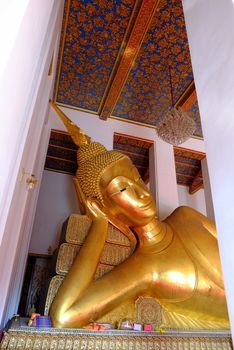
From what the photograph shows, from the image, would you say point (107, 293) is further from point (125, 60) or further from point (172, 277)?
point (125, 60)

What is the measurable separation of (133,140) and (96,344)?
9.05 ft

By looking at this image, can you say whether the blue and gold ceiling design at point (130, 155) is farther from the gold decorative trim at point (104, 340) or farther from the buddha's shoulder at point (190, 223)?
the gold decorative trim at point (104, 340)

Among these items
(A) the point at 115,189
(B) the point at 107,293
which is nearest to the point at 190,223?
(A) the point at 115,189

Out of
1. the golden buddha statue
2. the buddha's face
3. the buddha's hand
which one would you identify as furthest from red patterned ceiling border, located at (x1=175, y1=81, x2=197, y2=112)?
the buddha's hand

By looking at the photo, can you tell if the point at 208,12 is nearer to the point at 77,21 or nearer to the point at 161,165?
the point at 77,21

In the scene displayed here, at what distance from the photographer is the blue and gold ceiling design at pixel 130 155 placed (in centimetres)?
377

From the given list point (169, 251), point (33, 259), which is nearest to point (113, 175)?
point (169, 251)

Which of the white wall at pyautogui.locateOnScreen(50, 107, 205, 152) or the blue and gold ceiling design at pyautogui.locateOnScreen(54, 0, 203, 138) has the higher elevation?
the blue and gold ceiling design at pyautogui.locateOnScreen(54, 0, 203, 138)

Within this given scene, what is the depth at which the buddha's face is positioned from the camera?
2.13m

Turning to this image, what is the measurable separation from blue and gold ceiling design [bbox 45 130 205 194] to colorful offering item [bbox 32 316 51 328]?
95.1 inches

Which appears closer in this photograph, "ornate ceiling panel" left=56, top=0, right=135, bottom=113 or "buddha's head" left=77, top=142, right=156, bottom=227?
"buddha's head" left=77, top=142, right=156, bottom=227

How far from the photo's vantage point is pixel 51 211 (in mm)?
3646

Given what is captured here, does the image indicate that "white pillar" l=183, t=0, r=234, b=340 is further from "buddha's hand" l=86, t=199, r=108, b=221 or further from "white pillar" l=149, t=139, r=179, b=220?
"white pillar" l=149, t=139, r=179, b=220

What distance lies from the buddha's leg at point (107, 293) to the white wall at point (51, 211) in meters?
1.57
